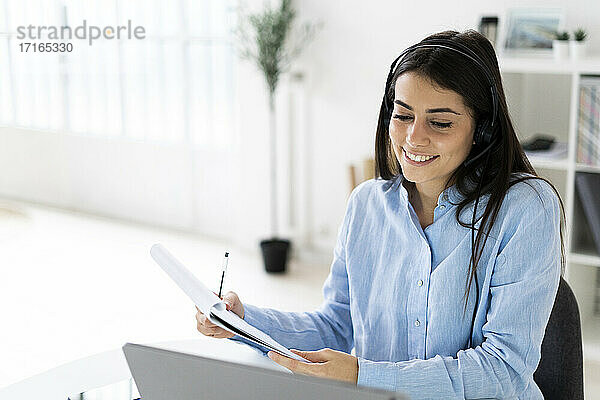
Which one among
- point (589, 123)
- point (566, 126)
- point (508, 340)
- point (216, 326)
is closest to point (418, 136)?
point (508, 340)

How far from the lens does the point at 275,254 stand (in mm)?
4004

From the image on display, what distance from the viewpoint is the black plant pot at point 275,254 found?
401 cm

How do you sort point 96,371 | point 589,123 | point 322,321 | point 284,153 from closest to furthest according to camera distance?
point 96,371 → point 322,321 → point 589,123 → point 284,153

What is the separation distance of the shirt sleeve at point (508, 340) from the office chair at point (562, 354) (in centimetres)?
9

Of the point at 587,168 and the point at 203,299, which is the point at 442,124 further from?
the point at 587,168

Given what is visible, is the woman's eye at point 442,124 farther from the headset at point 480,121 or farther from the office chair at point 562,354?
the office chair at point 562,354

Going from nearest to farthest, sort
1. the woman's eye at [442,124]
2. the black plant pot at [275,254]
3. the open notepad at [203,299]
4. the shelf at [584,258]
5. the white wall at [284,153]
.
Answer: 1. the open notepad at [203,299]
2. the woman's eye at [442,124]
3. the shelf at [584,258]
4. the white wall at [284,153]
5. the black plant pot at [275,254]

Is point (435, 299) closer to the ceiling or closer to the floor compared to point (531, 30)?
closer to the floor

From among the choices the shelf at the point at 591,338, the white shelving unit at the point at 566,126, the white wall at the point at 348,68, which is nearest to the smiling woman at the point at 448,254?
the white shelving unit at the point at 566,126

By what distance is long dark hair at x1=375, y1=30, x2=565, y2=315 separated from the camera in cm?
141

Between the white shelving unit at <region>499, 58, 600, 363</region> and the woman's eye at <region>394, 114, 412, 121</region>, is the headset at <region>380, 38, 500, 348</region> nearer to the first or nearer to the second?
the woman's eye at <region>394, 114, 412, 121</region>

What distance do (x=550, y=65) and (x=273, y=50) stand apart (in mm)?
1343

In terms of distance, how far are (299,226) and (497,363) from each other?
9.60ft

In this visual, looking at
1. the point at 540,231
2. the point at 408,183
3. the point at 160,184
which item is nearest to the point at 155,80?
the point at 160,184
